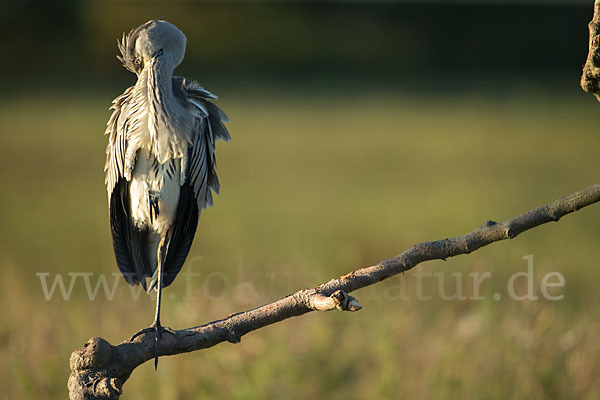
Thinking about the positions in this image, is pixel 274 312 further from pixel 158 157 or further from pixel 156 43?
pixel 156 43

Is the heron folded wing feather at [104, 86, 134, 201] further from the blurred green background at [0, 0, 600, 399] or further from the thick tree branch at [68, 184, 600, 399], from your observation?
the blurred green background at [0, 0, 600, 399]

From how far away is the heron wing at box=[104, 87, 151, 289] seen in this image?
1616 millimetres

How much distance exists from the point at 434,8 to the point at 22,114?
429 inches

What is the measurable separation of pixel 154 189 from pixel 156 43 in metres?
0.32

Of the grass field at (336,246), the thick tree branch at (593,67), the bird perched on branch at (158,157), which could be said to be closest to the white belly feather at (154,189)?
the bird perched on branch at (158,157)

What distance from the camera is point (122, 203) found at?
164cm

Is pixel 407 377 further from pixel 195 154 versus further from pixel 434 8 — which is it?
pixel 434 8

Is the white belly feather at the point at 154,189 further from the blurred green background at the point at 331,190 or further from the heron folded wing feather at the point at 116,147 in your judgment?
the blurred green background at the point at 331,190

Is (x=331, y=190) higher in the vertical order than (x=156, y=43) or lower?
higher

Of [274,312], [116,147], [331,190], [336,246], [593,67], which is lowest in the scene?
[274,312]

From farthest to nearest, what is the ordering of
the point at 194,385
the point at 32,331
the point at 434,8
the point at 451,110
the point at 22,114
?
the point at 434,8, the point at 451,110, the point at 22,114, the point at 32,331, the point at 194,385

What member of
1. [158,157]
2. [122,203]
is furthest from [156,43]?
[122,203]

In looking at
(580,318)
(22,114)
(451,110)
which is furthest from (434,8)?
(580,318)

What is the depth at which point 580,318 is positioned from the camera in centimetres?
288
